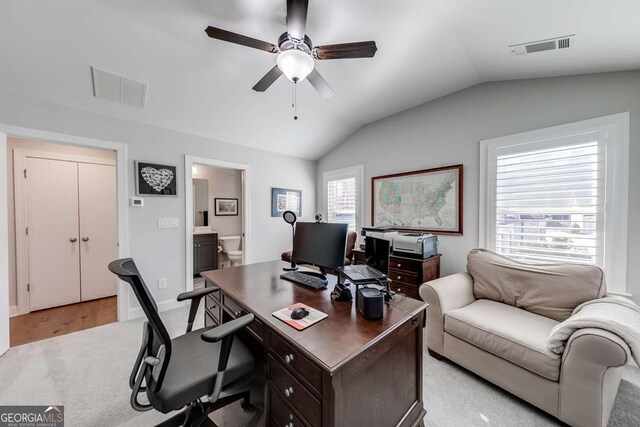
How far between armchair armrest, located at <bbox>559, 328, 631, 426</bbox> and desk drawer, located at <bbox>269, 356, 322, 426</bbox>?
160 centimetres

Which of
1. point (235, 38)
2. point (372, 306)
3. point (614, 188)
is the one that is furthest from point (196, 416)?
point (614, 188)

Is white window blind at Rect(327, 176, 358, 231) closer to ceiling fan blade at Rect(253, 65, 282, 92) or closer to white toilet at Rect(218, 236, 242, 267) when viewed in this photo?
white toilet at Rect(218, 236, 242, 267)

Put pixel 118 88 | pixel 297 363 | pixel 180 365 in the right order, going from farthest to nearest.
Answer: pixel 118 88
pixel 180 365
pixel 297 363

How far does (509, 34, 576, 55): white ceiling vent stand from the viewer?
1739mm

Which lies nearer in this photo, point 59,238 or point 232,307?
point 232,307

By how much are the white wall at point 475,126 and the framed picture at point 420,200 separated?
0.35ft

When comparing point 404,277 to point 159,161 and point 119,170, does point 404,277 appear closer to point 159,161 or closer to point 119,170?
point 159,161

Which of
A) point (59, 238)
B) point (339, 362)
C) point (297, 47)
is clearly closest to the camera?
point (339, 362)

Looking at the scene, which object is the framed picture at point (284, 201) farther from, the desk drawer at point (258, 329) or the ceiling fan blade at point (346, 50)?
the desk drawer at point (258, 329)

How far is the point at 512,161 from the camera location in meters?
2.50

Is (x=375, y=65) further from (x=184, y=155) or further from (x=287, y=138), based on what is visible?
(x=184, y=155)

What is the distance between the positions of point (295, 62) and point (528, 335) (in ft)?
8.28

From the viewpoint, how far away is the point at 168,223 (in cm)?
305

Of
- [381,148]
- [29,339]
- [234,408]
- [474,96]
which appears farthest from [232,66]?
[29,339]
